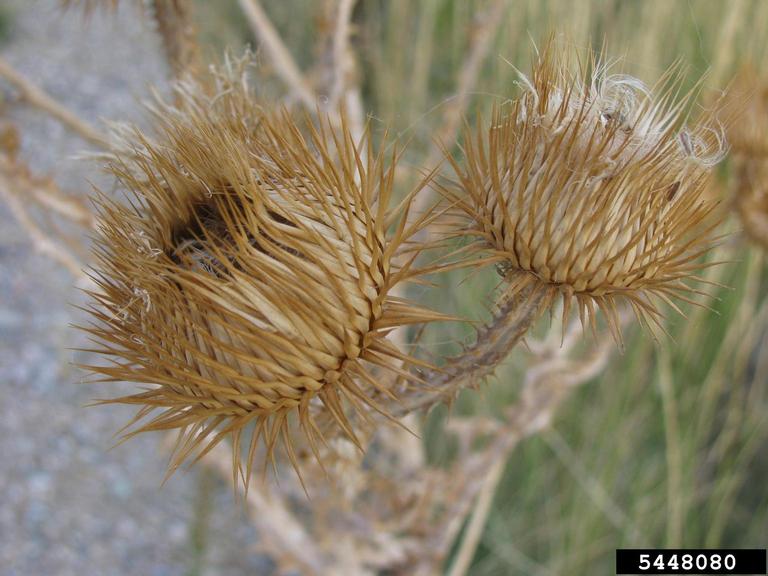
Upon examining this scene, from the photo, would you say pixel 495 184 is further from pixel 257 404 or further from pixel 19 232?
pixel 19 232

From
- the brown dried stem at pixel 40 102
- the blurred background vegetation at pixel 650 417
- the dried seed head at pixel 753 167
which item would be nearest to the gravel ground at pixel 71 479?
the brown dried stem at pixel 40 102

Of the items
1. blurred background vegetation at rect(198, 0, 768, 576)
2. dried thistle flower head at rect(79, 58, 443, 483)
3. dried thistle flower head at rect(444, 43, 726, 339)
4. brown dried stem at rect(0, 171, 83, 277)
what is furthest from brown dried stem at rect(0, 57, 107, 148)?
dried thistle flower head at rect(444, 43, 726, 339)

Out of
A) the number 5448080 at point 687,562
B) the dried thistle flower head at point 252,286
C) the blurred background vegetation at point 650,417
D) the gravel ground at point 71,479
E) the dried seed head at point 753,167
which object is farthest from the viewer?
the gravel ground at point 71,479

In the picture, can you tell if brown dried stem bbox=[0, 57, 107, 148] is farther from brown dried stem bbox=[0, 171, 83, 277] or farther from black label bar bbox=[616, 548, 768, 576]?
black label bar bbox=[616, 548, 768, 576]

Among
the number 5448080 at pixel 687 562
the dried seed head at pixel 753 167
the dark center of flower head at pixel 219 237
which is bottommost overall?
the number 5448080 at pixel 687 562

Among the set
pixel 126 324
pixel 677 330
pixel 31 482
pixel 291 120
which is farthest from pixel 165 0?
pixel 31 482

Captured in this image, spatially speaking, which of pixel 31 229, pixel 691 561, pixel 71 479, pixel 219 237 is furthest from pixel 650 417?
pixel 71 479

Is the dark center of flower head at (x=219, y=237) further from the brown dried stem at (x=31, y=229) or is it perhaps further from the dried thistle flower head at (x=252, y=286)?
the brown dried stem at (x=31, y=229)

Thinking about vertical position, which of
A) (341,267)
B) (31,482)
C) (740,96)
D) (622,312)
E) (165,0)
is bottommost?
(31,482)
